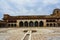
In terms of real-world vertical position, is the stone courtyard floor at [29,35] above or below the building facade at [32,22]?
above

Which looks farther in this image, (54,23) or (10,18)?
(10,18)

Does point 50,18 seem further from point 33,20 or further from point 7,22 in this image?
point 7,22

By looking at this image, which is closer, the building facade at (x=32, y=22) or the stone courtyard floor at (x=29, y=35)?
the stone courtyard floor at (x=29, y=35)

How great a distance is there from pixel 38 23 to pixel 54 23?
611cm

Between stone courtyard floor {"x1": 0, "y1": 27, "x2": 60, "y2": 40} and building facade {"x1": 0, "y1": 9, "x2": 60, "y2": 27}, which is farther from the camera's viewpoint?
building facade {"x1": 0, "y1": 9, "x2": 60, "y2": 27}

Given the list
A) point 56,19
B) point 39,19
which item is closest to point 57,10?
point 56,19

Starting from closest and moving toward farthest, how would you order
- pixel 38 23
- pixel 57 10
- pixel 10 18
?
pixel 38 23, pixel 10 18, pixel 57 10

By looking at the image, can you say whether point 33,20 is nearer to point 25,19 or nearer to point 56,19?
point 25,19

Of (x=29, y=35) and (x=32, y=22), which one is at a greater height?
(x=29, y=35)

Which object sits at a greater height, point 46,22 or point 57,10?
point 57,10

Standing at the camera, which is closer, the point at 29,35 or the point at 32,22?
the point at 29,35

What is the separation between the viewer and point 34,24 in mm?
56594

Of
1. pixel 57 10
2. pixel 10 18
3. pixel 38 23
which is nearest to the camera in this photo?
pixel 38 23

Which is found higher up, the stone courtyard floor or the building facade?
the stone courtyard floor
